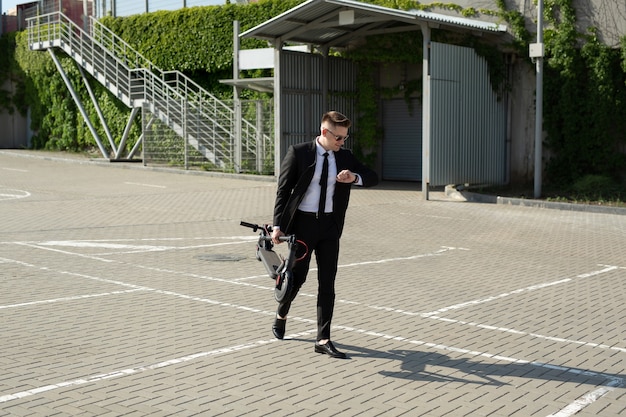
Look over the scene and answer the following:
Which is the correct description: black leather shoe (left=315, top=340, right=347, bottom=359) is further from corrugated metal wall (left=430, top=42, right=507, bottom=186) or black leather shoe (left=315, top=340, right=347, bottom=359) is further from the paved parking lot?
corrugated metal wall (left=430, top=42, right=507, bottom=186)

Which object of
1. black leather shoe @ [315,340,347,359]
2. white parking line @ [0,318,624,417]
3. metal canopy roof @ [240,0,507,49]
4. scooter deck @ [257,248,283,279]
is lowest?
white parking line @ [0,318,624,417]

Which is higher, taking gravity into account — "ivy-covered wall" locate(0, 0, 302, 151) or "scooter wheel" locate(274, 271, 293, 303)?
"ivy-covered wall" locate(0, 0, 302, 151)

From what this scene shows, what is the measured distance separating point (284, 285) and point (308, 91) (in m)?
18.6

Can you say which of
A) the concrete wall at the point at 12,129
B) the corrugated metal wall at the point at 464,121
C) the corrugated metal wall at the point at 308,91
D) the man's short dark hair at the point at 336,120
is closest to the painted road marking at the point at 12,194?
the corrugated metal wall at the point at 308,91

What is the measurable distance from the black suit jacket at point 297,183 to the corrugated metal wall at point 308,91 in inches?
691

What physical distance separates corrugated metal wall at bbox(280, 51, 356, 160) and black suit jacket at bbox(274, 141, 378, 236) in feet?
57.6

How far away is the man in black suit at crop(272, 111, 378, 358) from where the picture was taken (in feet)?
22.3

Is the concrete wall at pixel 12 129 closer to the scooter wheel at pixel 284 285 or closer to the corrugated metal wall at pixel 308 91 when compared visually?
the corrugated metal wall at pixel 308 91

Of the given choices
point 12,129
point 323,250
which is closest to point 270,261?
point 323,250

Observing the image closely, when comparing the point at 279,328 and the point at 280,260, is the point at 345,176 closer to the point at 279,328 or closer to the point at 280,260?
the point at 280,260

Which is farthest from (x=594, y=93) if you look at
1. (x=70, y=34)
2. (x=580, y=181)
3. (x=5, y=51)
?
(x=5, y=51)

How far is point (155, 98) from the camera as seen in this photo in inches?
1184

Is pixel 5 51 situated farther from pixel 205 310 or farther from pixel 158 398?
pixel 158 398

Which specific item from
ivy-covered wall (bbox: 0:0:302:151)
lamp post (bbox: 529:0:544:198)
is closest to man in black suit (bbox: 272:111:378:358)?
lamp post (bbox: 529:0:544:198)
